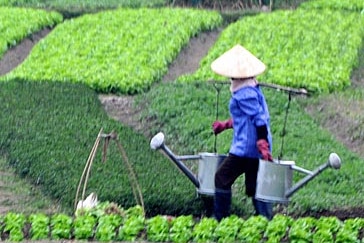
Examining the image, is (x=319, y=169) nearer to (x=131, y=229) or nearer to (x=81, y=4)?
(x=131, y=229)

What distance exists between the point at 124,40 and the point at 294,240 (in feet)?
24.9

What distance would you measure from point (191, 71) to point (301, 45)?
1492 millimetres

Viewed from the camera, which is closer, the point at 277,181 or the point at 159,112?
the point at 277,181

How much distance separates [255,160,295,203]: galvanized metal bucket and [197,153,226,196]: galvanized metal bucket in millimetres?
418

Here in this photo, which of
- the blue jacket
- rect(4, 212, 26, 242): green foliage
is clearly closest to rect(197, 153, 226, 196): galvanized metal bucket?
the blue jacket

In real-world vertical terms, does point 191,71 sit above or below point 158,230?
below

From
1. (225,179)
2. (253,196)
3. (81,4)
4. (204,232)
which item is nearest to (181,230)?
(204,232)

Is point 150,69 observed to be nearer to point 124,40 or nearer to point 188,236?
point 124,40

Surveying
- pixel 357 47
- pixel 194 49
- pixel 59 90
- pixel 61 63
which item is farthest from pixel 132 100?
pixel 357 47

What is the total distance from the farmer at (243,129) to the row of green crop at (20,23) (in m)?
6.85

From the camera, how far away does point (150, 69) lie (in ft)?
41.6

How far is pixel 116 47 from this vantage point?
13742 millimetres

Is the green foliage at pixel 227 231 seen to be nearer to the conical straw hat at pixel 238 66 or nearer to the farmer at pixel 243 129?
the farmer at pixel 243 129

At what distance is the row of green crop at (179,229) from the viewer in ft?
22.6
